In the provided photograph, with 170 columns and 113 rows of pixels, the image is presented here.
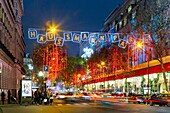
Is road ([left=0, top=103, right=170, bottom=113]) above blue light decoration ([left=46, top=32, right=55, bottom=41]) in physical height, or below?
below

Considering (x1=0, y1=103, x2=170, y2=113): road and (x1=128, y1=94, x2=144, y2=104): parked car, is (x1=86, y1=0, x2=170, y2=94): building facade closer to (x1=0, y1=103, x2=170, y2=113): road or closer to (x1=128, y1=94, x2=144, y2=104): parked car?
(x1=128, y1=94, x2=144, y2=104): parked car

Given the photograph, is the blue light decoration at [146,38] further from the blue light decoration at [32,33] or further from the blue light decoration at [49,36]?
the blue light decoration at [32,33]

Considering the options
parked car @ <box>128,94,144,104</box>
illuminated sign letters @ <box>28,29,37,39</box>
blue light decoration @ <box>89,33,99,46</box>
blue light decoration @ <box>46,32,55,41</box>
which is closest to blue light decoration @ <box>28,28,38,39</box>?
illuminated sign letters @ <box>28,29,37,39</box>

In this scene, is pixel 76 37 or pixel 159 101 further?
pixel 159 101

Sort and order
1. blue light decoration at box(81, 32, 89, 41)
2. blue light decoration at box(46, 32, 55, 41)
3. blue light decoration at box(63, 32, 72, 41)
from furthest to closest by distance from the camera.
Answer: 1. blue light decoration at box(81, 32, 89, 41)
2. blue light decoration at box(63, 32, 72, 41)
3. blue light decoration at box(46, 32, 55, 41)

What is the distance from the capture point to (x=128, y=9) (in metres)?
97.9

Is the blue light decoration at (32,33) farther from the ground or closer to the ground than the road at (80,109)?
farther from the ground

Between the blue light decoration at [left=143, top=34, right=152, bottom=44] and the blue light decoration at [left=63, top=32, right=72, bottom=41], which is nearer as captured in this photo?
the blue light decoration at [left=63, top=32, right=72, bottom=41]

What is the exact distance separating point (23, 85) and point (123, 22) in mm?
65256

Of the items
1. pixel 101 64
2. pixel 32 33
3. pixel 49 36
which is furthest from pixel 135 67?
pixel 32 33

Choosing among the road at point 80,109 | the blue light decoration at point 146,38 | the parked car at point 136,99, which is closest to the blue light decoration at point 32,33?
the road at point 80,109

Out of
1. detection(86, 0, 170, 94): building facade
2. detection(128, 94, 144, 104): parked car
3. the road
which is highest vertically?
detection(86, 0, 170, 94): building facade

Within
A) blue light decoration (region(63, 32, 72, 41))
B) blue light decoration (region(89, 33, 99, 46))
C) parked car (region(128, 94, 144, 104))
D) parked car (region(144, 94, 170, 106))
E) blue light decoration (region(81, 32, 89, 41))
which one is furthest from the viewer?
parked car (region(128, 94, 144, 104))

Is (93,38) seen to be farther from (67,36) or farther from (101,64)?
(101,64)
